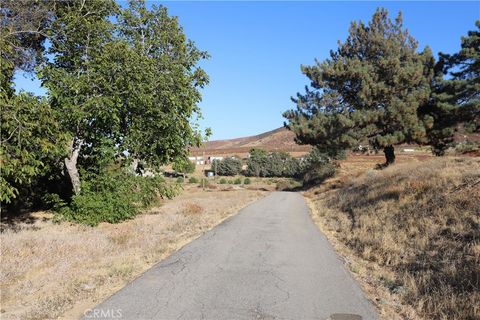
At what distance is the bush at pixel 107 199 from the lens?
15.9 meters

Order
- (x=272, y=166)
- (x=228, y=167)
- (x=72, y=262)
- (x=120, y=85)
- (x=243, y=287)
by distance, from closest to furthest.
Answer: (x=243, y=287)
(x=72, y=262)
(x=120, y=85)
(x=272, y=166)
(x=228, y=167)

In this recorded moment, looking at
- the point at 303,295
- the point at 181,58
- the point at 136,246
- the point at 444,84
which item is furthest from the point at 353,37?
the point at 303,295

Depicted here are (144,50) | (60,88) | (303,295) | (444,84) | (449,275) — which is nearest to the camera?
(303,295)

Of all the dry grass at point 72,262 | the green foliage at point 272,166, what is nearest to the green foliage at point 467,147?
the dry grass at point 72,262

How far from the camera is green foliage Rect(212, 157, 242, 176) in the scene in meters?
96.5

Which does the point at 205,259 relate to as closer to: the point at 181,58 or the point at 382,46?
the point at 181,58

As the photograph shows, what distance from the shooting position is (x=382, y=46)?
112ft

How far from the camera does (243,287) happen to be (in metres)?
7.27

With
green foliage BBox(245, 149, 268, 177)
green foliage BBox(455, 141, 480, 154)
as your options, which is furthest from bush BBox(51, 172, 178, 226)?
green foliage BBox(245, 149, 268, 177)

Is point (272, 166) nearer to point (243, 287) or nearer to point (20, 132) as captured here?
point (20, 132)

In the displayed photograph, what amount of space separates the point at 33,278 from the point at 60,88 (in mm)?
8963

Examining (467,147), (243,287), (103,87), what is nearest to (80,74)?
(103,87)

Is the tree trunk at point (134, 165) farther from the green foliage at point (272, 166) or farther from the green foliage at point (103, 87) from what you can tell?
the green foliage at point (272, 166)

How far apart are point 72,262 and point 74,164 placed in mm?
8782
